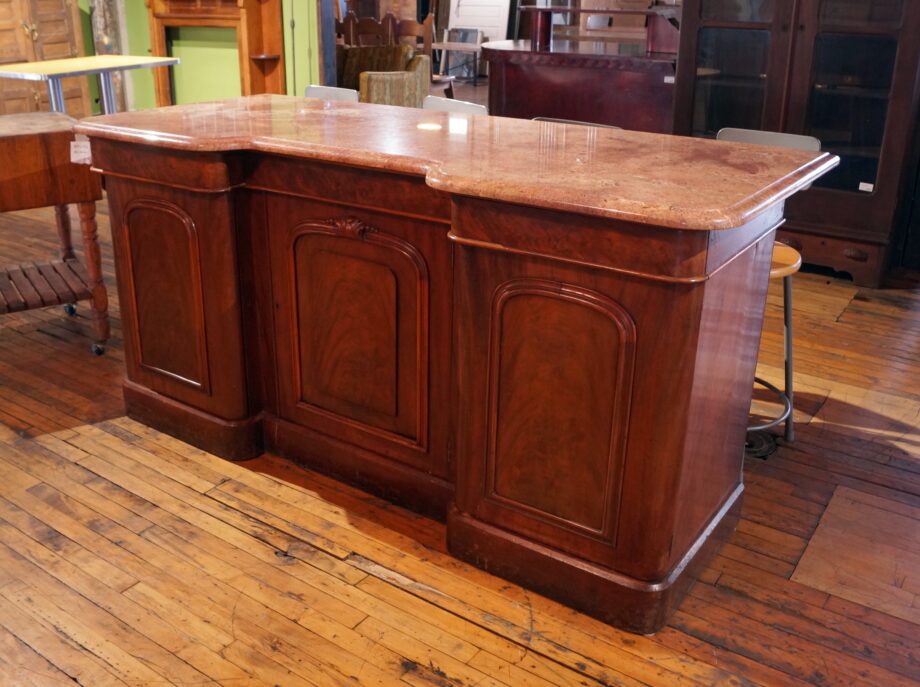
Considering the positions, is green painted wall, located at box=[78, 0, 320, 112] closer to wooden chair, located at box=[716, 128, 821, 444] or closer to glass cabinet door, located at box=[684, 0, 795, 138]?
glass cabinet door, located at box=[684, 0, 795, 138]

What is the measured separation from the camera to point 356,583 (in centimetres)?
232

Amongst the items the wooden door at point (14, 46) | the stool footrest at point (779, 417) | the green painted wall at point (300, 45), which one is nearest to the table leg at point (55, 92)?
the green painted wall at point (300, 45)

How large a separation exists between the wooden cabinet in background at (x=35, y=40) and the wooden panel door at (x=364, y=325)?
19.9 feet

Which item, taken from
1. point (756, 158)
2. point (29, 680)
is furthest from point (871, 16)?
point (29, 680)

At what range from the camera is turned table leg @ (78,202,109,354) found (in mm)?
3586

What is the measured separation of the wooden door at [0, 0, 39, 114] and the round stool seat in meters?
6.82

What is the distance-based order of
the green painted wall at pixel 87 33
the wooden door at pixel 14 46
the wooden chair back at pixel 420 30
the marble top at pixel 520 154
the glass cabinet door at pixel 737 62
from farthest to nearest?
the wooden chair back at pixel 420 30
the green painted wall at pixel 87 33
the wooden door at pixel 14 46
the glass cabinet door at pixel 737 62
the marble top at pixel 520 154

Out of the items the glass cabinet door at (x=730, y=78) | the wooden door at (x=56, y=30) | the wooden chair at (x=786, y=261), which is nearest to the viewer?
the wooden chair at (x=786, y=261)

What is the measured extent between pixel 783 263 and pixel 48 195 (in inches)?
108

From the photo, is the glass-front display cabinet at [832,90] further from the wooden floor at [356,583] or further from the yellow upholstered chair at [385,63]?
the yellow upholstered chair at [385,63]

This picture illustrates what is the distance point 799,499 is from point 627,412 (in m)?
1.04

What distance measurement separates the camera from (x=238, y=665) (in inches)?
79.8

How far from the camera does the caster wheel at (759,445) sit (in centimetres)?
300

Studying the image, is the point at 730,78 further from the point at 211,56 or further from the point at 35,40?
the point at 35,40
